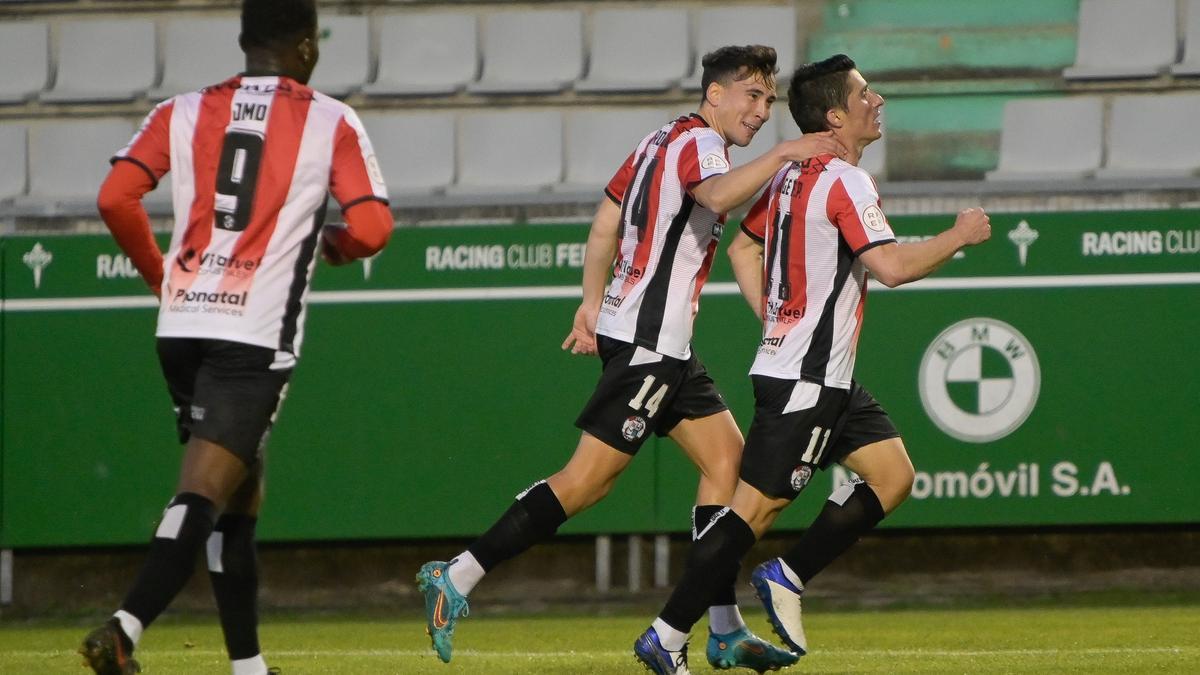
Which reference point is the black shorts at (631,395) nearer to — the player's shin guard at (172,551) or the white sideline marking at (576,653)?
the white sideline marking at (576,653)

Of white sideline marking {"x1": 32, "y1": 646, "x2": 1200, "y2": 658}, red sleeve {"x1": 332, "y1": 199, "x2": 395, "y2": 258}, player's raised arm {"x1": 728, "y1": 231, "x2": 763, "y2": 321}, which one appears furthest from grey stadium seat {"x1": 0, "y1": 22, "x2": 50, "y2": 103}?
red sleeve {"x1": 332, "y1": 199, "x2": 395, "y2": 258}

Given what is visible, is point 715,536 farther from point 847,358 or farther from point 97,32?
point 97,32

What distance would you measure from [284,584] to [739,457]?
3575 millimetres

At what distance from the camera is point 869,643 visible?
639 cm

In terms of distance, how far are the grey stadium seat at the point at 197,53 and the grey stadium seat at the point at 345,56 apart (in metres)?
0.58

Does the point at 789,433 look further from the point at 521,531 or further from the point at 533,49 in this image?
the point at 533,49

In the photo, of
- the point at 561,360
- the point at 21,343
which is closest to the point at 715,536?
the point at 561,360

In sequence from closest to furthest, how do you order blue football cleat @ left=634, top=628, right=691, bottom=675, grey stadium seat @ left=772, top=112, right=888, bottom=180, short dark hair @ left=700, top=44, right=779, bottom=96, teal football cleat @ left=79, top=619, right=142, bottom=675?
1. teal football cleat @ left=79, top=619, right=142, bottom=675
2. blue football cleat @ left=634, top=628, right=691, bottom=675
3. short dark hair @ left=700, top=44, right=779, bottom=96
4. grey stadium seat @ left=772, top=112, right=888, bottom=180

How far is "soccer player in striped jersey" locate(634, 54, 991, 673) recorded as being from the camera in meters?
4.88

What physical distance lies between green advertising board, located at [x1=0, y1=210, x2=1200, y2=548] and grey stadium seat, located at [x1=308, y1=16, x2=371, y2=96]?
3.72m

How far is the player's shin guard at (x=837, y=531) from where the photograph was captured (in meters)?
5.18

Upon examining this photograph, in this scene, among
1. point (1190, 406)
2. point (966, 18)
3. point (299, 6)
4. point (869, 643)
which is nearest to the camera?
point (299, 6)

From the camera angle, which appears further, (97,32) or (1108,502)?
(97,32)

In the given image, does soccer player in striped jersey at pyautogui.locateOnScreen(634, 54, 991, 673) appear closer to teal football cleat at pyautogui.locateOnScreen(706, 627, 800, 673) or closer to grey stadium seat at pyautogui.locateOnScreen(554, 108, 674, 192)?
teal football cleat at pyautogui.locateOnScreen(706, 627, 800, 673)
